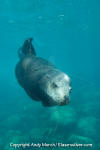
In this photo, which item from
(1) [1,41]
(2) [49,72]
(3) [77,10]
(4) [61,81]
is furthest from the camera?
(1) [1,41]

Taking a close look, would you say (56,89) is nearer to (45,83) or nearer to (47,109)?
(45,83)

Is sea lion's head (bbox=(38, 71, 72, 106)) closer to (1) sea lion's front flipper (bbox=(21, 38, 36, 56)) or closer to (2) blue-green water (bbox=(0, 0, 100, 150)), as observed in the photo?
(1) sea lion's front flipper (bbox=(21, 38, 36, 56))

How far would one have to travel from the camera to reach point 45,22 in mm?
35688

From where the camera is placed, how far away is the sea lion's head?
3.47 m

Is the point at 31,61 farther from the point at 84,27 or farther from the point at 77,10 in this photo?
the point at 84,27

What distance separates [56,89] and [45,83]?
0.41 m

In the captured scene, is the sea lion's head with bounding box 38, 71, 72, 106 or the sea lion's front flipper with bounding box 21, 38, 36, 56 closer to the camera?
the sea lion's head with bounding box 38, 71, 72, 106

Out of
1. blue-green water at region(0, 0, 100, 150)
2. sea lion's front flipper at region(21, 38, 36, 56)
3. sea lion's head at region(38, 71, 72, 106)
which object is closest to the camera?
sea lion's head at region(38, 71, 72, 106)

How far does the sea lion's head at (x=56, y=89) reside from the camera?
3.47 m

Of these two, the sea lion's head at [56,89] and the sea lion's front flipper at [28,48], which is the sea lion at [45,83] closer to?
the sea lion's head at [56,89]

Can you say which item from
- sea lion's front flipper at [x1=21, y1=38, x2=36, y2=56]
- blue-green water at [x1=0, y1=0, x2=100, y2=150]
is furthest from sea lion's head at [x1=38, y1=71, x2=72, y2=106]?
blue-green water at [x1=0, y1=0, x2=100, y2=150]

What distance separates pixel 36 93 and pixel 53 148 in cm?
621

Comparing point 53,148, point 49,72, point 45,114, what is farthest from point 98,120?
point 49,72

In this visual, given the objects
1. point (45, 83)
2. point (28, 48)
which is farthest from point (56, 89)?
point (28, 48)
